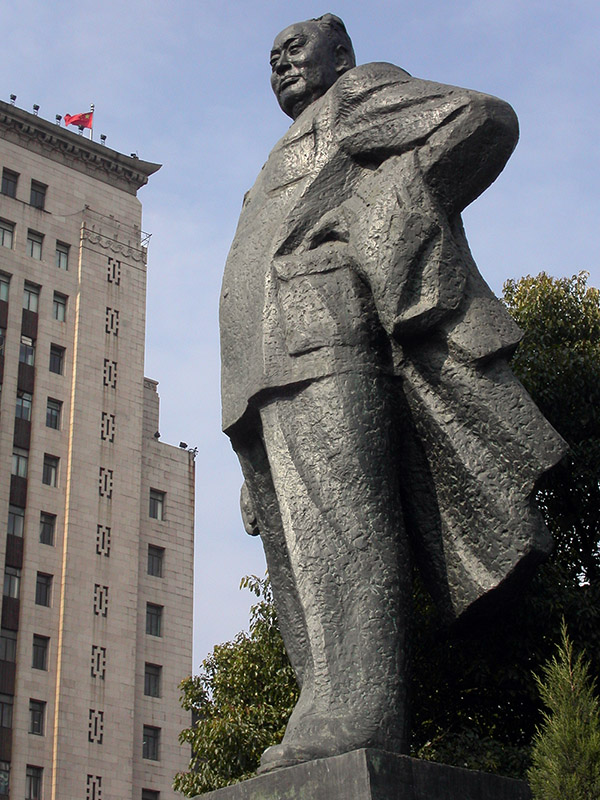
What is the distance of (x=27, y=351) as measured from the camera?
4266 cm

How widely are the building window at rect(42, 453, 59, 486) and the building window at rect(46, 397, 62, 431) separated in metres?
1.14

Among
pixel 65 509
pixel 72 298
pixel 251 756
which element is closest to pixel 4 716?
pixel 65 509

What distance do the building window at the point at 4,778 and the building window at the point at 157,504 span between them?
10.8m

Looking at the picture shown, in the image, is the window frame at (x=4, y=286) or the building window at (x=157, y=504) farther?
the building window at (x=157, y=504)

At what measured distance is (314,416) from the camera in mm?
5285

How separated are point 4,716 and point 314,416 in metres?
34.6

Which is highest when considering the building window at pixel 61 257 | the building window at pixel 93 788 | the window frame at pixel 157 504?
the building window at pixel 61 257

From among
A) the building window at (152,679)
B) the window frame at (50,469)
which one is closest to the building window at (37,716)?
the building window at (152,679)

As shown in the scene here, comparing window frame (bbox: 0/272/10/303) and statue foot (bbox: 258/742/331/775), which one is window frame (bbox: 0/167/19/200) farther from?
statue foot (bbox: 258/742/331/775)

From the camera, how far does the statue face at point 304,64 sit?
20.6 ft

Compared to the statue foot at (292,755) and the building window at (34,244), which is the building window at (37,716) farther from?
the statue foot at (292,755)

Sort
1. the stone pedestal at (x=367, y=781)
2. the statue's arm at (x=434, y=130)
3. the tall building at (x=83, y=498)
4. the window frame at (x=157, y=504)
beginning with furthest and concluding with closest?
the window frame at (x=157, y=504)
the tall building at (x=83, y=498)
the statue's arm at (x=434, y=130)
the stone pedestal at (x=367, y=781)

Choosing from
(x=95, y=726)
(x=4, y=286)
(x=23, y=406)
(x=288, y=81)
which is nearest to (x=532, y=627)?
(x=288, y=81)

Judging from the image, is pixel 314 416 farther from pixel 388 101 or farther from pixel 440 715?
Result: pixel 440 715
